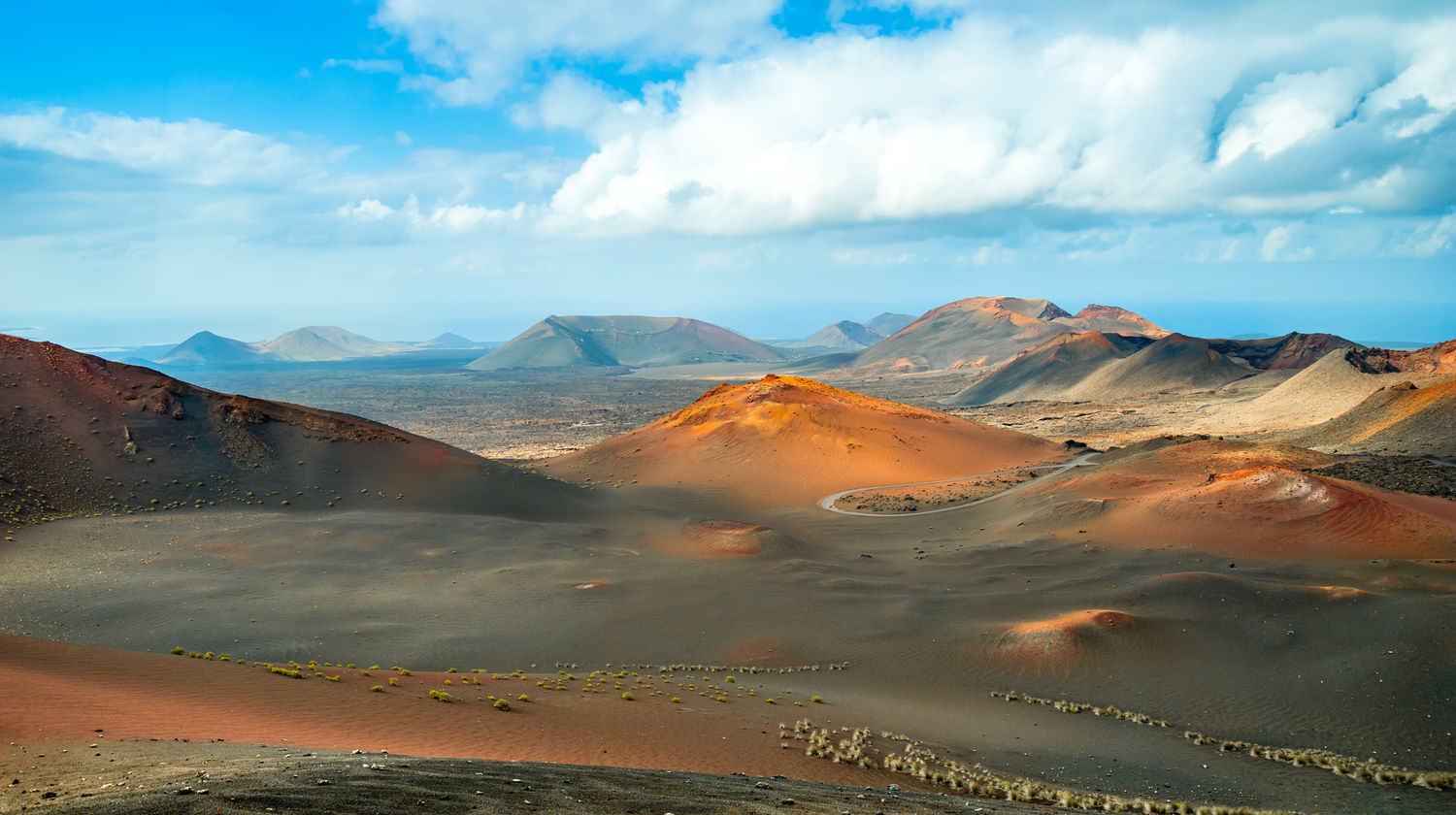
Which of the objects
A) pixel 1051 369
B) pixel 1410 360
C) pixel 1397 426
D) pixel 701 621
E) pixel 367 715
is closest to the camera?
pixel 367 715

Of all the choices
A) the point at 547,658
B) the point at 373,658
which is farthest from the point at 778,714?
the point at 373,658

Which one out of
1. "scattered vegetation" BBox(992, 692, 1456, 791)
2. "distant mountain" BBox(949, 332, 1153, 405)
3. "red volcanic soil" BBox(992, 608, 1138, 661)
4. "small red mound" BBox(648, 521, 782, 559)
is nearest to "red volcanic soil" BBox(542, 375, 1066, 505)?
"small red mound" BBox(648, 521, 782, 559)

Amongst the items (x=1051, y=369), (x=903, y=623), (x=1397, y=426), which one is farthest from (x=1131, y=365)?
(x=903, y=623)

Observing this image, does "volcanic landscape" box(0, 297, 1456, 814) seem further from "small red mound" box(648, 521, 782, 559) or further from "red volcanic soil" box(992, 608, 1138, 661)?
"small red mound" box(648, 521, 782, 559)

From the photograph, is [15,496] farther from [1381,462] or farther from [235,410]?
[1381,462]

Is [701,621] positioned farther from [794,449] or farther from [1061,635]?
[794,449]

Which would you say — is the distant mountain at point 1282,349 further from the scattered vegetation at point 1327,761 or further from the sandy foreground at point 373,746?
the sandy foreground at point 373,746
